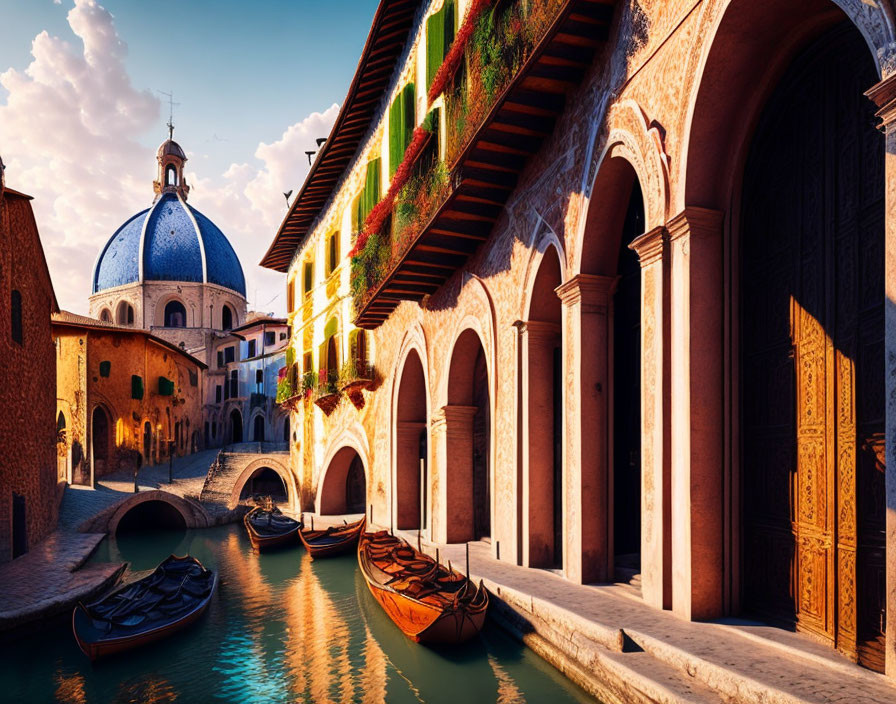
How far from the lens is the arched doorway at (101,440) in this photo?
98.7ft

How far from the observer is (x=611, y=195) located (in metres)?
8.66

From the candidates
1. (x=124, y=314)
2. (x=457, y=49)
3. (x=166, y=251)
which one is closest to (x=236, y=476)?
(x=457, y=49)

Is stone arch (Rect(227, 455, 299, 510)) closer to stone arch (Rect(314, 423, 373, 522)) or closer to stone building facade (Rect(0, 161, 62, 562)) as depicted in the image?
stone arch (Rect(314, 423, 373, 522))

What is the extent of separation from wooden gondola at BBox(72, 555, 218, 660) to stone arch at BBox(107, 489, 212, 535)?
1100 cm

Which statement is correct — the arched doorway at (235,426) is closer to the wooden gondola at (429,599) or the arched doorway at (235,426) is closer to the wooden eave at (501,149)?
the wooden eave at (501,149)

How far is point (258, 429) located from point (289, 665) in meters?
34.9

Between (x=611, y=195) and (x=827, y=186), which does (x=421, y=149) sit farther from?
(x=827, y=186)

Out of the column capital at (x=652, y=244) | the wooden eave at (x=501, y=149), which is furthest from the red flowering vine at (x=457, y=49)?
the column capital at (x=652, y=244)

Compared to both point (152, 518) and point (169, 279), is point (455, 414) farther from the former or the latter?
point (169, 279)

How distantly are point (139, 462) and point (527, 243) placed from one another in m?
26.7

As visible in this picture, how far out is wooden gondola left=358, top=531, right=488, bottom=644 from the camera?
8914 millimetres

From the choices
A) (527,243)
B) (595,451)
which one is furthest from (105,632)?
(527,243)

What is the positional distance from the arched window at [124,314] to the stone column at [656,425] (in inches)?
1781

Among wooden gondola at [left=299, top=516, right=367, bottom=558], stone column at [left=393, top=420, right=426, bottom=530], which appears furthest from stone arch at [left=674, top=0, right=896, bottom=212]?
wooden gondola at [left=299, top=516, right=367, bottom=558]
